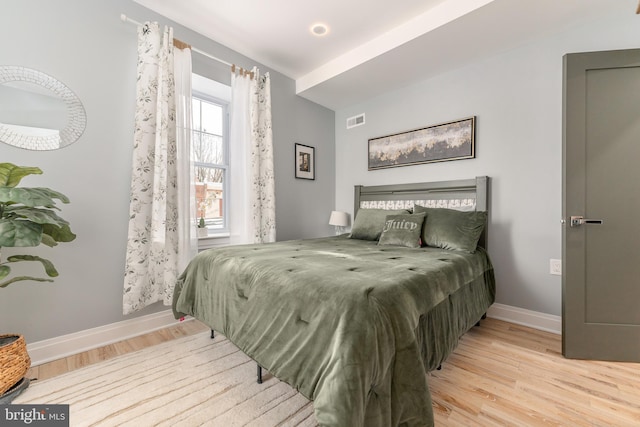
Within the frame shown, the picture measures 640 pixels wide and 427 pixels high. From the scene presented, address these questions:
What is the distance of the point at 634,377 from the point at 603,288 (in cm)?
54

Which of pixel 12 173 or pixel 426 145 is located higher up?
pixel 426 145

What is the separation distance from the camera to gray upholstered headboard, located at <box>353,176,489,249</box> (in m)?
2.70

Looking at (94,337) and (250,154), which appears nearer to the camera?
(94,337)

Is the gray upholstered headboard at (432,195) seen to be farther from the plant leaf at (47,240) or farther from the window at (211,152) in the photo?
the plant leaf at (47,240)

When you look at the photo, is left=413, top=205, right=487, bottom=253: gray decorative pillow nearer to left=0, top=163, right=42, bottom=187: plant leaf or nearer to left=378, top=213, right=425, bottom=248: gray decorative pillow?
left=378, top=213, right=425, bottom=248: gray decorative pillow

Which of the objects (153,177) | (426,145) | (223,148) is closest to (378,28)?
(426,145)

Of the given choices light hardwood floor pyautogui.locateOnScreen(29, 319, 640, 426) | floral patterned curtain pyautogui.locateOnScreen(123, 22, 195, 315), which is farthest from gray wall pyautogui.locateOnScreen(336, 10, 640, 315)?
floral patterned curtain pyautogui.locateOnScreen(123, 22, 195, 315)

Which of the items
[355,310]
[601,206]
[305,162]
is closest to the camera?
[355,310]

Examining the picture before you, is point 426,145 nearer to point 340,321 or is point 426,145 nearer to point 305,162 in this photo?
point 305,162

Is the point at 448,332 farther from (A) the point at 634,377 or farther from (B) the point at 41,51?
(B) the point at 41,51

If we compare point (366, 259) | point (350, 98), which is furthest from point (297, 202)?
point (366, 259)

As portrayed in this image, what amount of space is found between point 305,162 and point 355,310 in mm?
2845

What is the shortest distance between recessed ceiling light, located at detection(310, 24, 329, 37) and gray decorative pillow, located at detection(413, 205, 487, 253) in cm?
204

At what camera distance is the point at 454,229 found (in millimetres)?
2365
